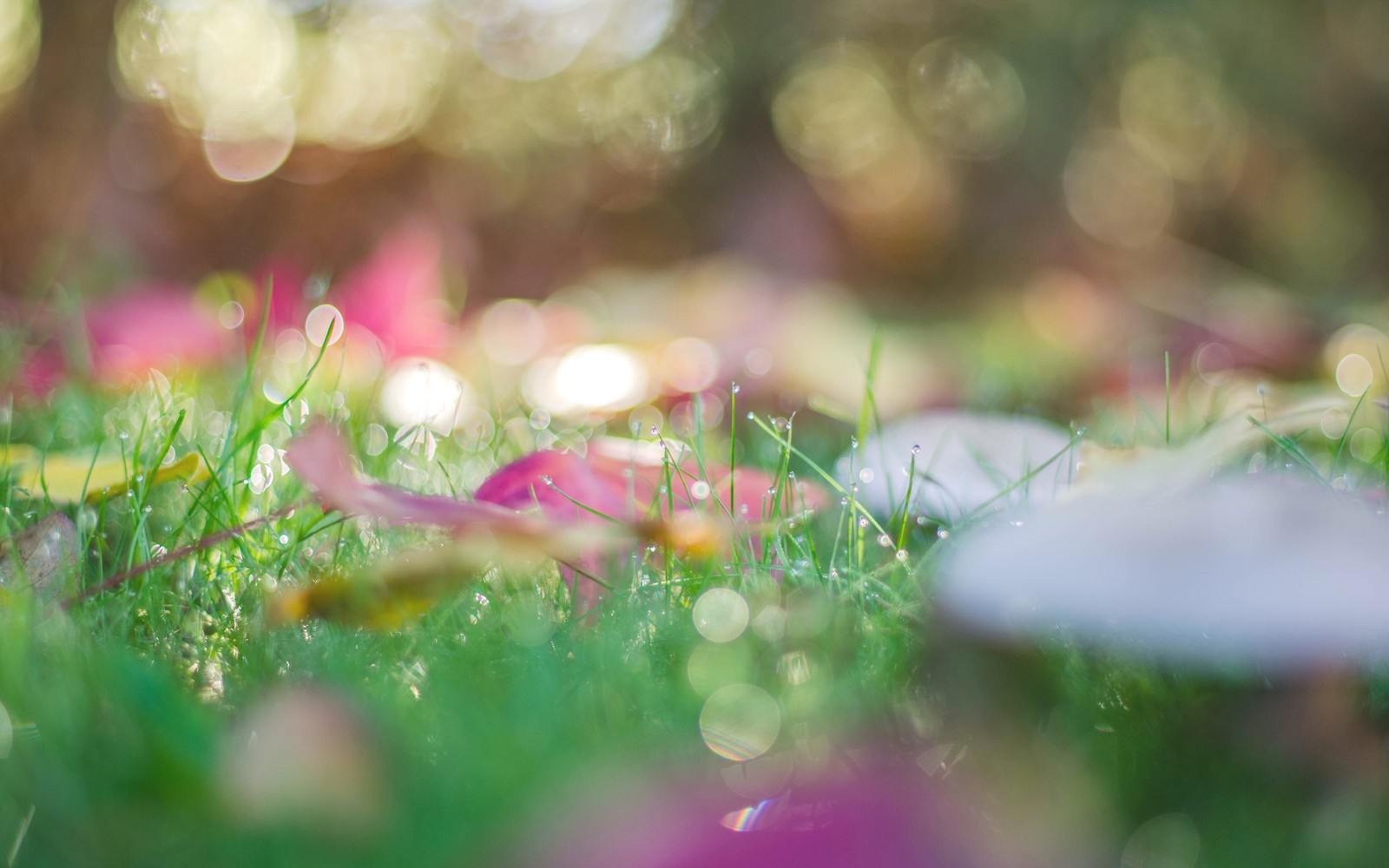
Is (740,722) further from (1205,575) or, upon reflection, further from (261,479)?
(261,479)

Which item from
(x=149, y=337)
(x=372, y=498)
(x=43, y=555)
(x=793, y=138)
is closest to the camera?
(x=372, y=498)

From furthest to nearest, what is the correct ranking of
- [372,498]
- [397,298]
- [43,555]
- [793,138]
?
[793,138]
[397,298]
[43,555]
[372,498]

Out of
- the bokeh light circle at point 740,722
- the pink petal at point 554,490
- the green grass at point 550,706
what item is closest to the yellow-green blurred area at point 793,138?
the pink petal at point 554,490

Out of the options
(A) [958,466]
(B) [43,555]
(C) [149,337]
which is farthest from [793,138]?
(B) [43,555]

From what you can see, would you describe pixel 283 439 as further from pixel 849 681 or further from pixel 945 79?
pixel 945 79

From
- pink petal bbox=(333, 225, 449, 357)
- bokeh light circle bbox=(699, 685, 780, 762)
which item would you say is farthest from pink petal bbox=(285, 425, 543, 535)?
pink petal bbox=(333, 225, 449, 357)

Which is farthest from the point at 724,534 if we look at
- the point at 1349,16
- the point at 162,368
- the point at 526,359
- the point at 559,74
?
the point at 1349,16

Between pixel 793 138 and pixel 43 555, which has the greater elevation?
pixel 43 555

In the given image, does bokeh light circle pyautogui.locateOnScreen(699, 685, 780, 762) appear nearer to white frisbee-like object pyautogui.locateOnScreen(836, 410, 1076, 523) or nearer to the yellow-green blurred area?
white frisbee-like object pyautogui.locateOnScreen(836, 410, 1076, 523)
